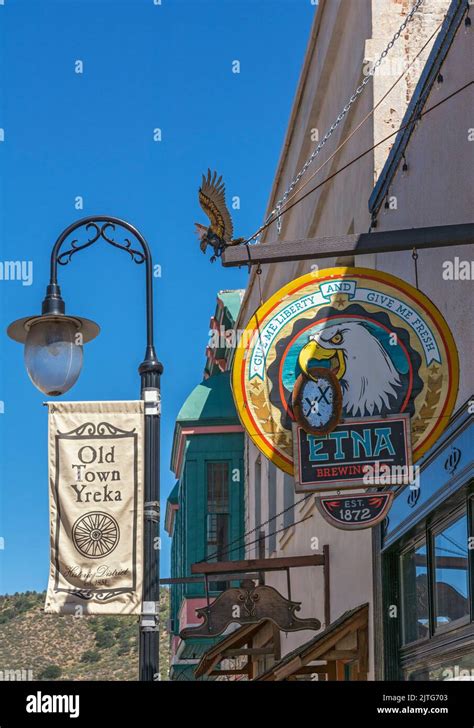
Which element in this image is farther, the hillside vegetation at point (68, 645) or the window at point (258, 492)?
the hillside vegetation at point (68, 645)

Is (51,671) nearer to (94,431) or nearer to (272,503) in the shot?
(272,503)

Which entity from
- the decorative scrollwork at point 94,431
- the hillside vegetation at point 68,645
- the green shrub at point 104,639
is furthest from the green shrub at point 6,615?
the decorative scrollwork at point 94,431

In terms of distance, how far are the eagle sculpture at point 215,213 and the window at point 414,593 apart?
2807 mm

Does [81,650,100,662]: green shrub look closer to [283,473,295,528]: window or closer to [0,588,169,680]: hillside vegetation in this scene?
[0,588,169,680]: hillside vegetation

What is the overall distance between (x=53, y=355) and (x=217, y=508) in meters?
15.9

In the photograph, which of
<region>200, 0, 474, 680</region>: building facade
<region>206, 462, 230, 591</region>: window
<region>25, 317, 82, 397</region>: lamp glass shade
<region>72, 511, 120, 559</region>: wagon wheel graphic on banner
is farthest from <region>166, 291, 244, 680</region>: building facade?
<region>25, 317, 82, 397</region>: lamp glass shade

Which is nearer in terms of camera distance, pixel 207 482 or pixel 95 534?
pixel 95 534

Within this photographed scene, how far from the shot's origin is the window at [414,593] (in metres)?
9.48

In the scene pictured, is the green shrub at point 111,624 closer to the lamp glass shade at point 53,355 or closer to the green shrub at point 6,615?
the green shrub at point 6,615

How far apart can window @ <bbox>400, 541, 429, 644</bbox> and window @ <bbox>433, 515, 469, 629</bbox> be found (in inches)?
14.1

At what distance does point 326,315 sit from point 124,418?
5.98ft

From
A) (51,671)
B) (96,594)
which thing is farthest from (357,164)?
(51,671)

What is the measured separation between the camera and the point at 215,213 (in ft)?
34.4

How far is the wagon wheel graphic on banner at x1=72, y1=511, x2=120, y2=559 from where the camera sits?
861 cm
